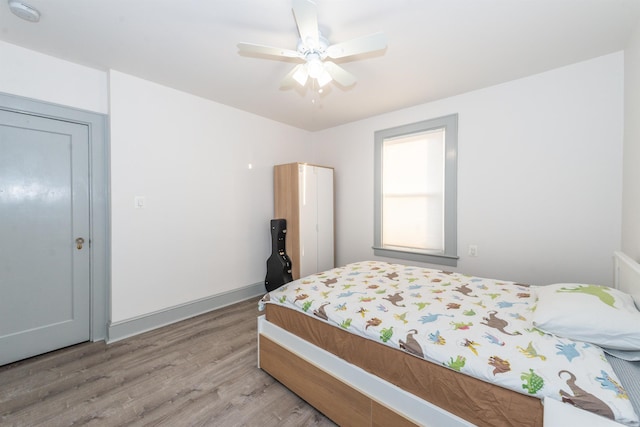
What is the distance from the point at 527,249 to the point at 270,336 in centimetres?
261

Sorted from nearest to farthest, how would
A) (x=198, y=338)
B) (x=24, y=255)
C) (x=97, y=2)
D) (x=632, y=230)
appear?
(x=97, y=2) < (x=632, y=230) < (x=24, y=255) < (x=198, y=338)


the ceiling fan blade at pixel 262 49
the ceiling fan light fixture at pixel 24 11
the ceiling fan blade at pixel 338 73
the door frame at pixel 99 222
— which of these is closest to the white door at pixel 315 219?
the ceiling fan blade at pixel 338 73

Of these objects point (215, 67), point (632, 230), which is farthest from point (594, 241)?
point (215, 67)

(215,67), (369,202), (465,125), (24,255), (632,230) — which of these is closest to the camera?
(632,230)

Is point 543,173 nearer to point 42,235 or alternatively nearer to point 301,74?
point 301,74

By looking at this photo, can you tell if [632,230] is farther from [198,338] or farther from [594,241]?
[198,338]

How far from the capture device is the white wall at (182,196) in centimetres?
255

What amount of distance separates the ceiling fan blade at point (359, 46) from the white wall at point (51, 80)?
2.32 meters

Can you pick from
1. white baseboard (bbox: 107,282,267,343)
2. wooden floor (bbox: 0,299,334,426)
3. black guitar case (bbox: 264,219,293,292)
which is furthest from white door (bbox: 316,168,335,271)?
wooden floor (bbox: 0,299,334,426)

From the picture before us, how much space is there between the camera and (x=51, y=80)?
7.45 feet

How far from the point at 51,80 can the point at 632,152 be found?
474cm

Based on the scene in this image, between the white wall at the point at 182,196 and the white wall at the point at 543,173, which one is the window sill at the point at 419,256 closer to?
the white wall at the point at 543,173

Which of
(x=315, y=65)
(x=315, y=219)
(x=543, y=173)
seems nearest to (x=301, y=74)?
(x=315, y=65)

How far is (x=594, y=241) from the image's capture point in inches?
92.0
